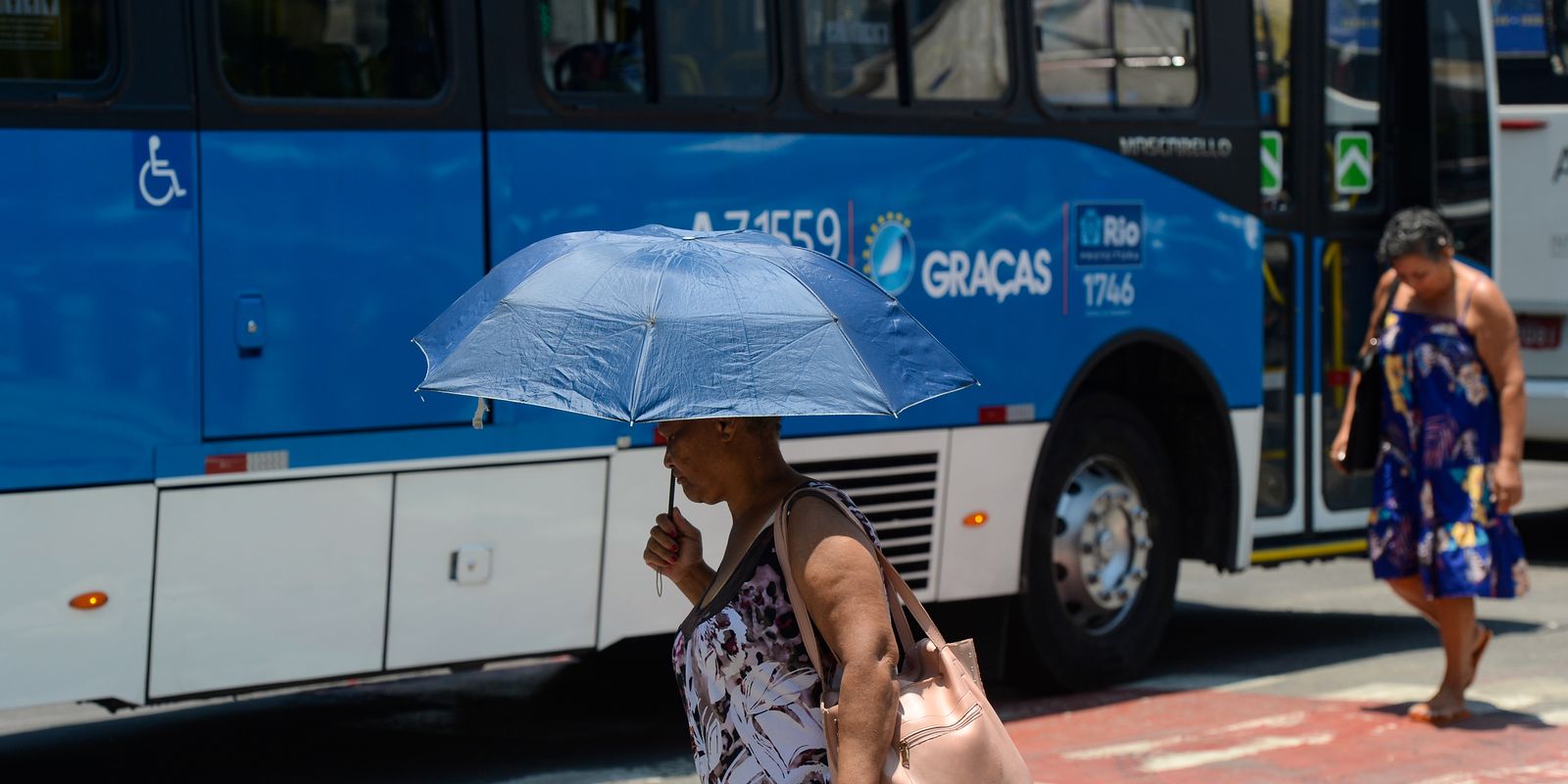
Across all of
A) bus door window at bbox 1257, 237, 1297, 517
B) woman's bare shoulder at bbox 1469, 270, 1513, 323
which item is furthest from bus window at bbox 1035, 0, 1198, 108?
woman's bare shoulder at bbox 1469, 270, 1513, 323

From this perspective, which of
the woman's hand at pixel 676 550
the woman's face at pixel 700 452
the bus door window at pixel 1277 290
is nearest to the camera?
the woman's face at pixel 700 452

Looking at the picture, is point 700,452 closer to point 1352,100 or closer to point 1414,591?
point 1414,591

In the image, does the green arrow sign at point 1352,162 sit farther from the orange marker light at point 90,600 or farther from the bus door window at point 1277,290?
the orange marker light at point 90,600

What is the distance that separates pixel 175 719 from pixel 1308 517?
16.4 feet

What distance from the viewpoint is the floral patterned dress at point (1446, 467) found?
7801mm

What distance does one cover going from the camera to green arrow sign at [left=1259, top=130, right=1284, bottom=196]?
31.3 feet

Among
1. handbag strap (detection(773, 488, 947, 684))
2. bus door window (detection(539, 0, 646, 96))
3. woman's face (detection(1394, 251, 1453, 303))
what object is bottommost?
handbag strap (detection(773, 488, 947, 684))

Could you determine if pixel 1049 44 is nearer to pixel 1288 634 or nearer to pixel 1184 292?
pixel 1184 292

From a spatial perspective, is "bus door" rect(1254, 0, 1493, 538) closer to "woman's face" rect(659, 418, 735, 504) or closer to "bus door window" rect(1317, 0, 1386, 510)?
"bus door window" rect(1317, 0, 1386, 510)

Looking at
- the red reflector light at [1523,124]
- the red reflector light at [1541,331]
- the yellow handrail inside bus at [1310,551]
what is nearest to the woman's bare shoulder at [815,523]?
the yellow handrail inside bus at [1310,551]

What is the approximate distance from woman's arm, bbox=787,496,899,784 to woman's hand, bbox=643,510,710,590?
1.57ft

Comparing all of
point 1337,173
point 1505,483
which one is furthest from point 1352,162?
point 1505,483

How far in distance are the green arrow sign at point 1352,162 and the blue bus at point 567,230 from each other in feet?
0.09

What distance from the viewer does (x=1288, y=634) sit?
33.7 ft
